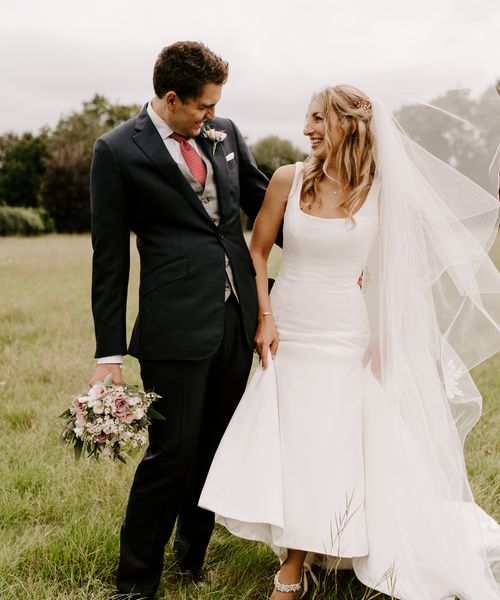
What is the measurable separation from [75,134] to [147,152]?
1815 inches

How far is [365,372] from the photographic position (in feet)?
11.7

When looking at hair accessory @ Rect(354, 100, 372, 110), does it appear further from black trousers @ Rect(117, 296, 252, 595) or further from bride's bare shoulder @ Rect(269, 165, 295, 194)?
black trousers @ Rect(117, 296, 252, 595)

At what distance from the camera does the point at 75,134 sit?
154ft

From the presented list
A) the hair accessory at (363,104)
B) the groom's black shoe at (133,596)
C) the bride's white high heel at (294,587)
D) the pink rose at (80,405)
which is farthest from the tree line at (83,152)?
the groom's black shoe at (133,596)

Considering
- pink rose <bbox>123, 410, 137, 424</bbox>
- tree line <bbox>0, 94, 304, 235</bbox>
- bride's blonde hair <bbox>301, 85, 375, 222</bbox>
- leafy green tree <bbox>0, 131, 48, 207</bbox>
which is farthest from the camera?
leafy green tree <bbox>0, 131, 48, 207</bbox>

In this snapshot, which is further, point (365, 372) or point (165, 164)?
point (365, 372)

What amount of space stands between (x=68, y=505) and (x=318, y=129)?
2509 millimetres

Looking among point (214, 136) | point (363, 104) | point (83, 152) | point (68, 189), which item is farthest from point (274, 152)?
point (214, 136)

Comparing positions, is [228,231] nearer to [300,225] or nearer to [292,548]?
[300,225]

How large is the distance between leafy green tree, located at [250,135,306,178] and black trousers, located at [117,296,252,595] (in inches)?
1339

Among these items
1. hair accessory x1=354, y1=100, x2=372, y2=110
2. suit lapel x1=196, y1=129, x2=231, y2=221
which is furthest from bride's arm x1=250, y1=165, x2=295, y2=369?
hair accessory x1=354, y1=100, x2=372, y2=110

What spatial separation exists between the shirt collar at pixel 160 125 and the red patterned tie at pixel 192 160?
0.08ft

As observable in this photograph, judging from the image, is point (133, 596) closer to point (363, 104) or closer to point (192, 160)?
point (192, 160)

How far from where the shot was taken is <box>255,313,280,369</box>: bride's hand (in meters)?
3.50
